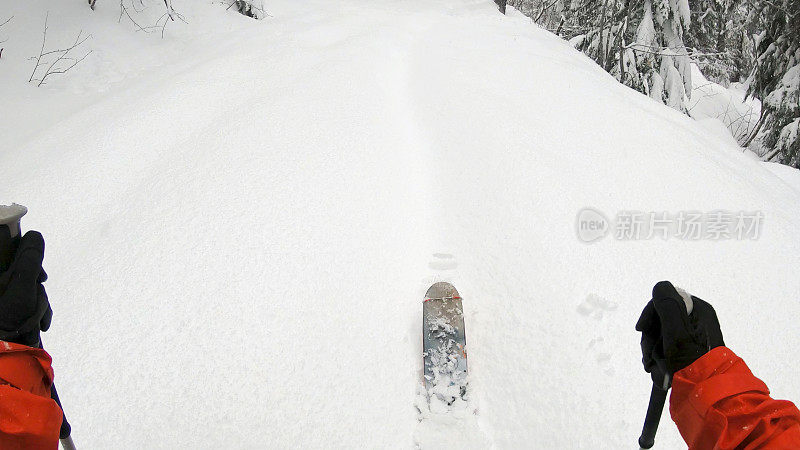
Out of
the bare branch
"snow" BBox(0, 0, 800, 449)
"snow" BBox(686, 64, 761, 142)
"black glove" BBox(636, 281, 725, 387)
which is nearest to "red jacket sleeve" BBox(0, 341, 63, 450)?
"snow" BBox(0, 0, 800, 449)

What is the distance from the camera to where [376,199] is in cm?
408

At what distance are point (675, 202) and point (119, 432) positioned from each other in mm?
4688

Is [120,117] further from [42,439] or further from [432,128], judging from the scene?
[42,439]

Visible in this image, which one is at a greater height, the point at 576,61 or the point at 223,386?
the point at 576,61

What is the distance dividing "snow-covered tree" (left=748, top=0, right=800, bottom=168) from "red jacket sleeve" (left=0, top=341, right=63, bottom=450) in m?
12.6

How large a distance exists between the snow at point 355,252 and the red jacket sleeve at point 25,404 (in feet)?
4.00

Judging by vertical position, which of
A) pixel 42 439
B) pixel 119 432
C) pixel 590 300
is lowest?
pixel 119 432

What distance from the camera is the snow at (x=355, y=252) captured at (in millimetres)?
2498

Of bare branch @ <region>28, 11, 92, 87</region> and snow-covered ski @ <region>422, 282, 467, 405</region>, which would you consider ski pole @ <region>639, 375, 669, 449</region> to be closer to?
snow-covered ski @ <region>422, 282, 467, 405</region>

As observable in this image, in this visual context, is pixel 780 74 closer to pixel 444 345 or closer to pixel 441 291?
pixel 441 291

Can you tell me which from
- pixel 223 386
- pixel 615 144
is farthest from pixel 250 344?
pixel 615 144

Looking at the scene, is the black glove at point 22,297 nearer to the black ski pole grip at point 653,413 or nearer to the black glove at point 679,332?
the black glove at point 679,332

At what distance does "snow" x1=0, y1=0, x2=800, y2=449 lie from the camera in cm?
250

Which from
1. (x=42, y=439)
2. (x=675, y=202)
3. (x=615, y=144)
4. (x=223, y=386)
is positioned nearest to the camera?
(x=42, y=439)
